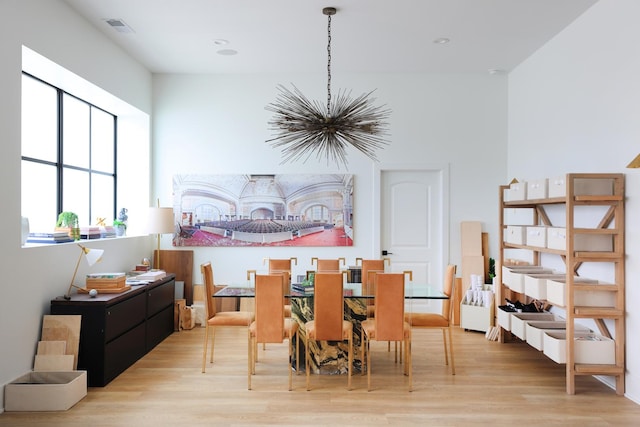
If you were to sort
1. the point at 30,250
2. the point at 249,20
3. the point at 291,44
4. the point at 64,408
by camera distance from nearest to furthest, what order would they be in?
1. the point at 64,408
2. the point at 30,250
3. the point at 249,20
4. the point at 291,44

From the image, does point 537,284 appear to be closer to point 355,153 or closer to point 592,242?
point 592,242

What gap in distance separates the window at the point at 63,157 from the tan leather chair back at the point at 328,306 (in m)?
2.75

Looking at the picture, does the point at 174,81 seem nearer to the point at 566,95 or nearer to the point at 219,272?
the point at 219,272

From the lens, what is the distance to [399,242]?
7.16 metres

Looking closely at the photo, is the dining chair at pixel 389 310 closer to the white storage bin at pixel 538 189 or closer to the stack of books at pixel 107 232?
the white storage bin at pixel 538 189

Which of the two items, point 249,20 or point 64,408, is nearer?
point 64,408

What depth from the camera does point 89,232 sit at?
5.29 m

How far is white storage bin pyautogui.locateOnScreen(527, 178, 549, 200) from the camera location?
15.5ft

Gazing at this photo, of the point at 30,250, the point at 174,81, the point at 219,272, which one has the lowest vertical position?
the point at 219,272

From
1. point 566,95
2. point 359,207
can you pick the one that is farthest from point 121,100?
point 566,95

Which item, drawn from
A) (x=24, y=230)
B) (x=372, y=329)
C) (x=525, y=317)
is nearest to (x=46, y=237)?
(x=24, y=230)

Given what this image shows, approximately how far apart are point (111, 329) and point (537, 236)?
3904mm

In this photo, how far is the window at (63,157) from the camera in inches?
189

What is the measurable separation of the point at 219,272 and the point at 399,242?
247 centimetres
